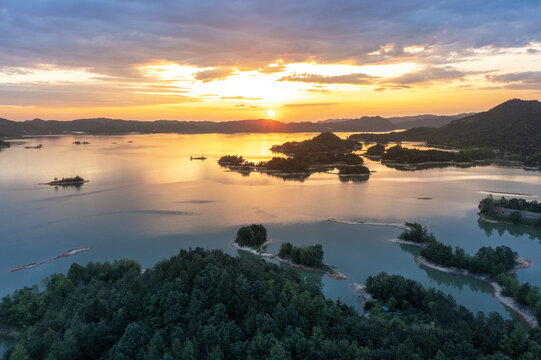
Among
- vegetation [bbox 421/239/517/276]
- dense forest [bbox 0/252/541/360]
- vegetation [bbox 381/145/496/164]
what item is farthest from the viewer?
vegetation [bbox 381/145/496/164]

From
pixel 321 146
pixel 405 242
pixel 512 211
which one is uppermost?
pixel 321 146

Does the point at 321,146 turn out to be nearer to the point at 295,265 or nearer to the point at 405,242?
the point at 405,242

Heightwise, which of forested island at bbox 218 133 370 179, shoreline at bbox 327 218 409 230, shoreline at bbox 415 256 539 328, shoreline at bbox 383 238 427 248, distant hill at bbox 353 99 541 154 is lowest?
shoreline at bbox 415 256 539 328

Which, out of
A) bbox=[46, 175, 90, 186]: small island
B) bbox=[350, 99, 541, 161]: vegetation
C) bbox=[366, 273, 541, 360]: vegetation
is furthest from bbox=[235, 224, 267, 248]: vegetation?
bbox=[350, 99, 541, 161]: vegetation

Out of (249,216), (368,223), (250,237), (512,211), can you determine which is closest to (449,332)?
(250,237)

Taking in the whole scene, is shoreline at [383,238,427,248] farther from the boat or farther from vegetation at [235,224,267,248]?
the boat
